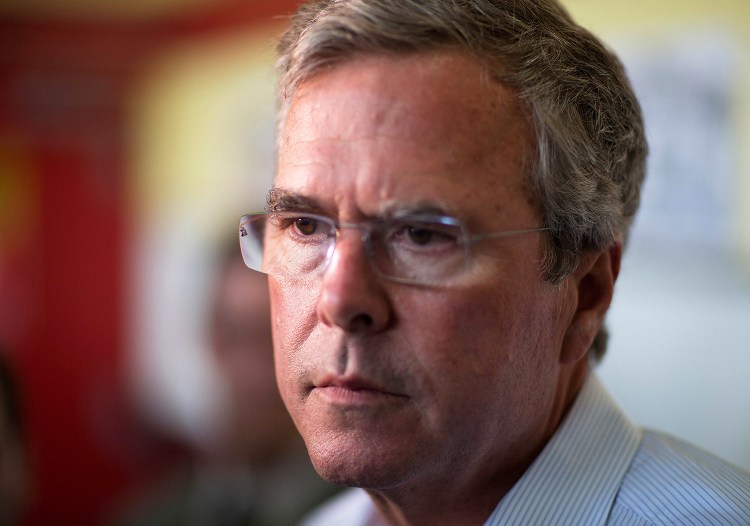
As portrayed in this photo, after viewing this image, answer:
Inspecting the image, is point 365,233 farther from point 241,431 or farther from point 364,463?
point 241,431

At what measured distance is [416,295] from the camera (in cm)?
98

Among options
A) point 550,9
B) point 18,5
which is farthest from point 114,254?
point 550,9

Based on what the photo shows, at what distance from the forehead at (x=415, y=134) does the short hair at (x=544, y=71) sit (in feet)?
0.08

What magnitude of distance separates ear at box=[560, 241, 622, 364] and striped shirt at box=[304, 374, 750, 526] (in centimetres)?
11

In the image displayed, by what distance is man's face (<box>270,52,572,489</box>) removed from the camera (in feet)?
3.21

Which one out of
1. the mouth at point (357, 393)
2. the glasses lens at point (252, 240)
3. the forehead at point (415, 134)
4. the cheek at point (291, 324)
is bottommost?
the mouth at point (357, 393)

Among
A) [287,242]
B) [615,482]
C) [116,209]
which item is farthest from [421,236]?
[116,209]

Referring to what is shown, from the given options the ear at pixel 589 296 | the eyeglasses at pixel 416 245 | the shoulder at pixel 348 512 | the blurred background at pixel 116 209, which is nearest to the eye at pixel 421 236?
the eyeglasses at pixel 416 245

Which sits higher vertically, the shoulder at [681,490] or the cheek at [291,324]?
the cheek at [291,324]

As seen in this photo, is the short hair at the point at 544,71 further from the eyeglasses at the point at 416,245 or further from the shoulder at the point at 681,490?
the shoulder at the point at 681,490

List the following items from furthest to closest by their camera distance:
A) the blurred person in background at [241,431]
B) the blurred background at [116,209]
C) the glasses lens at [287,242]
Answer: the blurred background at [116,209] → the blurred person in background at [241,431] → the glasses lens at [287,242]

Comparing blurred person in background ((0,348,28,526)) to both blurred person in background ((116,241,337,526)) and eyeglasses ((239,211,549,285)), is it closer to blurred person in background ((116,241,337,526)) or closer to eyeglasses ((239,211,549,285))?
blurred person in background ((116,241,337,526))

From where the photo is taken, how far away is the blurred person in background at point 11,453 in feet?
6.53

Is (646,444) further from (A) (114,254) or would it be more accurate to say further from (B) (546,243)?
(A) (114,254)
